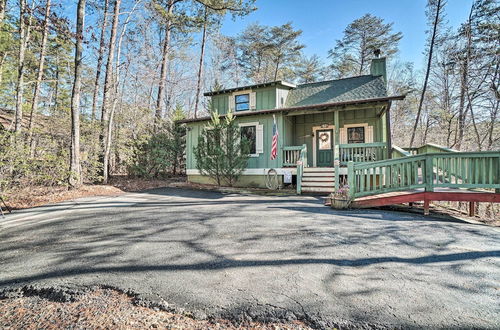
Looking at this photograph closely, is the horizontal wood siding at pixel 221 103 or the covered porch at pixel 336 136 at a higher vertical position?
the horizontal wood siding at pixel 221 103

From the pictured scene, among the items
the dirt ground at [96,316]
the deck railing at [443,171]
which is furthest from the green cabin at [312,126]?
the dirt ground at [96,316]

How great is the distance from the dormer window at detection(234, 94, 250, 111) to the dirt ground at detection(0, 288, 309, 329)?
Result: 37.1 feet

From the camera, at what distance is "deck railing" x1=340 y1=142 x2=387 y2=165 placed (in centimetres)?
841

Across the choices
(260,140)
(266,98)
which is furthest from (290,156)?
(266,98)

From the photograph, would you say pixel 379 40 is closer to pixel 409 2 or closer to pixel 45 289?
pixel 409 2

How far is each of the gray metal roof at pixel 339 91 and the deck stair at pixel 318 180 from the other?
3.56 meters

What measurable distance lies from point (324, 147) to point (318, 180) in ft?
10.1

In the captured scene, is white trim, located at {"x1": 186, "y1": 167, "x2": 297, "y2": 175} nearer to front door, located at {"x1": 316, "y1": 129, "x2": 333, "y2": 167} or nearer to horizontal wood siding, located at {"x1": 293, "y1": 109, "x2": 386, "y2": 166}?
horizontal wood siding, located at {"x1": 293, "y1": 109, "x2": 386, "y2": 166}

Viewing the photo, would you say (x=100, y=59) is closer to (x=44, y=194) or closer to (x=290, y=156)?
(x=44, y=194)

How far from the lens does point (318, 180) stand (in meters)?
8.82

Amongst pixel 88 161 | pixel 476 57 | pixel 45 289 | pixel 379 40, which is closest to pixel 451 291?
pixel 45 289

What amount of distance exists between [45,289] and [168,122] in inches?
489

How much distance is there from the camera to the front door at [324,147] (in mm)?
11219

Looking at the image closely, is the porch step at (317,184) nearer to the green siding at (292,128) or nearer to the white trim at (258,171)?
the white trim at (258,171)
